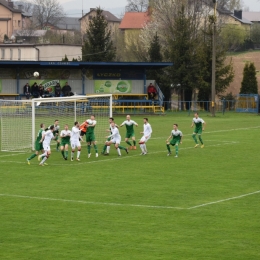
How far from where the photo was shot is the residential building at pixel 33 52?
8706cm

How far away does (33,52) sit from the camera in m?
88.0

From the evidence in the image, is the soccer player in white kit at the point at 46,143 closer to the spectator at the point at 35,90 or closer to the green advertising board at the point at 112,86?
the spectator at the point at 35,90

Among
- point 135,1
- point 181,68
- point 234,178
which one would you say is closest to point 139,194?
point 234,178

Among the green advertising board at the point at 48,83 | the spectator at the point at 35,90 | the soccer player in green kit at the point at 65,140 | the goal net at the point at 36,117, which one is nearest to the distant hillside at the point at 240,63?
the green advertising board at the point at 48,83

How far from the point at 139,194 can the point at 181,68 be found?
4982cm

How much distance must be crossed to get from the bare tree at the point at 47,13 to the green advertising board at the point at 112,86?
96387mm

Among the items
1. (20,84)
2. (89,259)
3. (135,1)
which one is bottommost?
(89,259)

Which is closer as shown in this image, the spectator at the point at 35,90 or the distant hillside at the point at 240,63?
the spectator at the point at 35,90

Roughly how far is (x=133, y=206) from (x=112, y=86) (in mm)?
47314

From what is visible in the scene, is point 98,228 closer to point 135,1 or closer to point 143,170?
point 143,170

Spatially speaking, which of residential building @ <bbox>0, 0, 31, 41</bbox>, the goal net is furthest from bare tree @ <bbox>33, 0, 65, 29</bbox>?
the goal net

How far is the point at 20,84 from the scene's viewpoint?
220ft

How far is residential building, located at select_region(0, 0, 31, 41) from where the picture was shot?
14350 cm

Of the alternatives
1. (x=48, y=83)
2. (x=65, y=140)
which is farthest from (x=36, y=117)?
(x=48, y=83)
